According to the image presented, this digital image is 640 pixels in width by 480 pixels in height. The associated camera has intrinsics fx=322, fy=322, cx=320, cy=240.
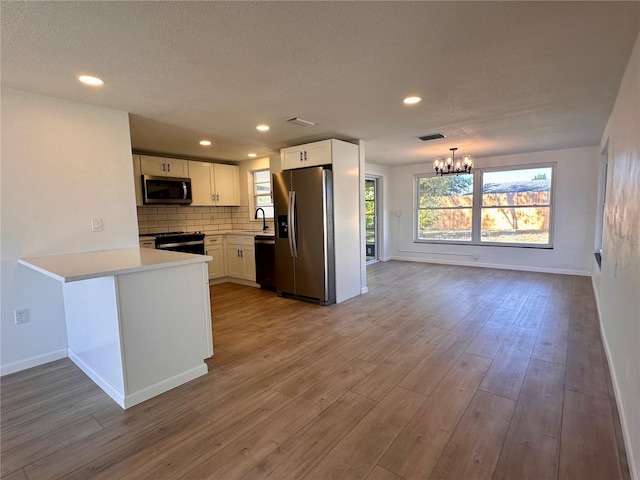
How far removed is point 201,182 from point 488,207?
215 inches

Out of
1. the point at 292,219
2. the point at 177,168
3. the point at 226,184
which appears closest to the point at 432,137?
the point at 292,219

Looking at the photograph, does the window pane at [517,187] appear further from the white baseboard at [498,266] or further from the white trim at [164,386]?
the white trim at [164,386]

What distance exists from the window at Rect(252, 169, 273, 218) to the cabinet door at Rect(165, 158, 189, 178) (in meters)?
1.23

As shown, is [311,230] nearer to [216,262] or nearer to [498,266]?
[216,262]

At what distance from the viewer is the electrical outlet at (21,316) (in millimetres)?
2609

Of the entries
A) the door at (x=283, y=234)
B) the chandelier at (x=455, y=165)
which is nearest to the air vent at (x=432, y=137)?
the chandelier at (x=455, y=165)

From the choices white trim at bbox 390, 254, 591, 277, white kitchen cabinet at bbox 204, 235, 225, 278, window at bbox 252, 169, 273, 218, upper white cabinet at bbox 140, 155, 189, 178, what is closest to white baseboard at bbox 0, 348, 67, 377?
white kitchen cabinet at bbox 204, 235, 225, 278

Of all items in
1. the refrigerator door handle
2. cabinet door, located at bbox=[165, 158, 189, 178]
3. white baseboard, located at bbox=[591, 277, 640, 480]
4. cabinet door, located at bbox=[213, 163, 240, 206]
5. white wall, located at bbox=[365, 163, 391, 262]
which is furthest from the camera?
white wall, located at bbox=[365, 163, 391, 262]

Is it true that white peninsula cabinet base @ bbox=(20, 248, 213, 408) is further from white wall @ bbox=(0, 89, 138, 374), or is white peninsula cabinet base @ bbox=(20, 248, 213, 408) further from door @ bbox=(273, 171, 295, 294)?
door @ bbox=(273, 171, 295, 294)

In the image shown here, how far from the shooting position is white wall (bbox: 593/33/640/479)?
160 centimetres

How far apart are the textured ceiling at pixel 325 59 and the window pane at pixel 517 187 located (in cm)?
249

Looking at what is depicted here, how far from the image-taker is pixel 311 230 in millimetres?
4223

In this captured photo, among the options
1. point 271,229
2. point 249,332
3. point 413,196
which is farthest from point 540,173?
point 249,332

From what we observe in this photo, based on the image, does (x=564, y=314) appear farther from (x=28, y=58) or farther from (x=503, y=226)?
(x=28, y=58)
